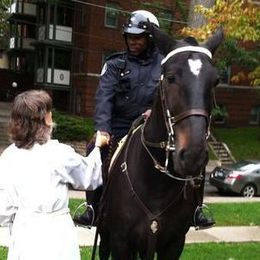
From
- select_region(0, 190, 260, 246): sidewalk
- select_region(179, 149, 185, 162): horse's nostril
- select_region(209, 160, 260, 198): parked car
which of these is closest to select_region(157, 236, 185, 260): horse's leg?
select_region(179, 149, 185, 162): horse's nostril

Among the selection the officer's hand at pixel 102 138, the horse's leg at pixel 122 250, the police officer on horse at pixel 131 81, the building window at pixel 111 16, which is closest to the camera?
the horse's leg at pixel 122 250

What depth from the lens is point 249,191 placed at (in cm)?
2316

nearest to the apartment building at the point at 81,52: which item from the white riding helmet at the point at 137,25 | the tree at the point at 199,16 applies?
the tree at the point at 199,16

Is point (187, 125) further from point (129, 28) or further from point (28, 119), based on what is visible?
point (129, 28)

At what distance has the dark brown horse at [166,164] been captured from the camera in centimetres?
396

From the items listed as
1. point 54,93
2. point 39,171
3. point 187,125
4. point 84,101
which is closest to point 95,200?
point 39,171

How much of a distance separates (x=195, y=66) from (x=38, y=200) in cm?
141

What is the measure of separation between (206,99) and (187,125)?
0.27m

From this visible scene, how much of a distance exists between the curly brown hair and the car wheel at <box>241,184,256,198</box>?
19611 mm

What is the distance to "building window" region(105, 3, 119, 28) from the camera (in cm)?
3931

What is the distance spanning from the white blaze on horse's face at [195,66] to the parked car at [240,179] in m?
19.0

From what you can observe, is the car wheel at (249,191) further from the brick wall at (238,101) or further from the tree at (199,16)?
the brick wall at (238,101)

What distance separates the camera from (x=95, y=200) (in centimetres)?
566

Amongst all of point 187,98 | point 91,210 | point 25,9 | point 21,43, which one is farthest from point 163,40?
point 21,43
